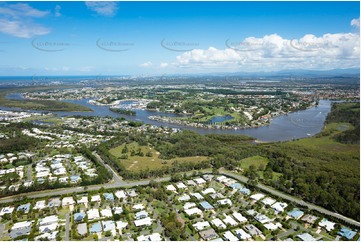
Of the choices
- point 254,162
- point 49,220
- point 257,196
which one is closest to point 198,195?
point 257,196

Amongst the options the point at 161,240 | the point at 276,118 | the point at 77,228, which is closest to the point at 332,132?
the point at 276,118

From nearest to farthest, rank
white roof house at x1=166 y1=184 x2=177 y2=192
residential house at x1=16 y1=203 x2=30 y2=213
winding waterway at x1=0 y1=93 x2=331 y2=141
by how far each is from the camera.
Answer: residential house at x1=16 y1=203 x2=30 y2=213 → white roof house at x1=166 y1=184 x2=177 y2=192 → winding waterway at x1=0 y1=93 x2=331 y2=141

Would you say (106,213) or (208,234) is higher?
(106,213)

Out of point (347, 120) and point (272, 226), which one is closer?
point (272, 226)

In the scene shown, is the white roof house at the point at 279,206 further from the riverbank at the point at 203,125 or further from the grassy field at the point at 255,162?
the riverbank at the point at 203,125

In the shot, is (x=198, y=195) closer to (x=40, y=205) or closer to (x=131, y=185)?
(x=131, y=185)

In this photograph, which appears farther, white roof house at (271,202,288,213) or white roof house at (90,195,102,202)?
white roof house at (90,195,102,202)

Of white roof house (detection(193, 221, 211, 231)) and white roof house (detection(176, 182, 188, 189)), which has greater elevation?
white roof house (detection(176, 182, 188, 189))

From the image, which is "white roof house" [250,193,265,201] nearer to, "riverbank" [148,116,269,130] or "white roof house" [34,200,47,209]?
"white roof house" [34,200,47,209]

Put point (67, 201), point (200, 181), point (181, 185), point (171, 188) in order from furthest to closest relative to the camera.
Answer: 1. point (200, 181)
2. point (181, 185)
3. point (171, 188)
4. point (67, 201)

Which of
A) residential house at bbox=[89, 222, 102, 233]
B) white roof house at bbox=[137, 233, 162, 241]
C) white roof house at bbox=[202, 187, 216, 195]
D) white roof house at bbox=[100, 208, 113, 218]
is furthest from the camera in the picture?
white roof house at bbox=[202, 187, 216, 195]

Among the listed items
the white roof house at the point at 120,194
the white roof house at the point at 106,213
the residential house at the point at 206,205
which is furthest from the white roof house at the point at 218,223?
the white roof house at the point at 120,194

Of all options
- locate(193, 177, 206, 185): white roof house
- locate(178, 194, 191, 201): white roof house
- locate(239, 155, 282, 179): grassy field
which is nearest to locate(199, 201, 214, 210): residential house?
locate(178, 194, 191, 201): white roof house
